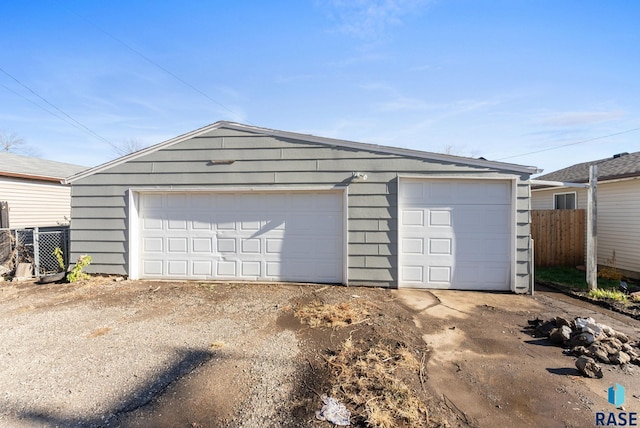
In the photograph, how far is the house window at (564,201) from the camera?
9.37 meters

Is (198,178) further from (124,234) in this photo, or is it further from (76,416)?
(76,416)

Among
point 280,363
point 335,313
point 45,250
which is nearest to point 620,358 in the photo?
point 335,313

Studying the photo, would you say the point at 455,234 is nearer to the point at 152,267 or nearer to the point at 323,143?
the point at 323,143

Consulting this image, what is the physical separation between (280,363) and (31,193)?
11808 mm

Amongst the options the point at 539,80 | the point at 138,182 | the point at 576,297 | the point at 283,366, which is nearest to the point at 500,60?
the point at 539,80

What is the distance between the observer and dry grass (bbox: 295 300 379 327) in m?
4.22

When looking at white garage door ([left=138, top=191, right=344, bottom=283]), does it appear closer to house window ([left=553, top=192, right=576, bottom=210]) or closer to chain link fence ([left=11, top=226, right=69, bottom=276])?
chain link fence ([left=11, top=226, right=69, bottom=276])

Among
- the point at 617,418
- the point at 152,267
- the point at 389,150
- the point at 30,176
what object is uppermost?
the point at 389,150

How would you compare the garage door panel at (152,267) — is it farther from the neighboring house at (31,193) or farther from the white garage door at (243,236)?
the neighboring house at (31,193)

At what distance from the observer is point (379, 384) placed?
2641mm

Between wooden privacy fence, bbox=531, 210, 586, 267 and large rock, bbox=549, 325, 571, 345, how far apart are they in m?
6.03

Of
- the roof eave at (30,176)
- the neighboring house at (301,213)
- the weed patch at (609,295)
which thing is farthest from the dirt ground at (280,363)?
the roof eave at (30,176)

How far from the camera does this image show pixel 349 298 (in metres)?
5.40

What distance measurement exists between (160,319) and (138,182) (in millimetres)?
3623
